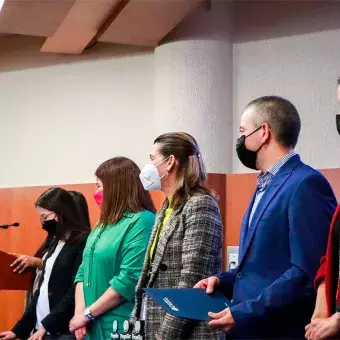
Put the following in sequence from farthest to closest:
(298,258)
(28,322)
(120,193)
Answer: (28,322) → (120,193) → (298,258)

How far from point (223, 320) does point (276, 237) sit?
1.09 ft

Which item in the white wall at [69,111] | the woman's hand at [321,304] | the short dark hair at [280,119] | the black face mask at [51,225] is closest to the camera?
the woman's hand at [321,304]

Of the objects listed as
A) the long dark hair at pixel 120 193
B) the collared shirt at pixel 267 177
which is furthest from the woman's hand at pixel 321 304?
the long dark hair at pixel 120 193

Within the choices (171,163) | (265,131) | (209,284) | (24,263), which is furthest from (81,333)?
(265,131)

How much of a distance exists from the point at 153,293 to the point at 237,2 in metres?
3.33

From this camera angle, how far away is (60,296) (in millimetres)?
3887

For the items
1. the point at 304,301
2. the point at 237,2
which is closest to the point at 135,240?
the point at 304,301

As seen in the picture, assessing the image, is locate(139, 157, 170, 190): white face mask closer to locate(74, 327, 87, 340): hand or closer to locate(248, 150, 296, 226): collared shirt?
locate(248, 150, 296, 226): collared shirt

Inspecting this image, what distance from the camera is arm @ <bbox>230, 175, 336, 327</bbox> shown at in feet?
7.77

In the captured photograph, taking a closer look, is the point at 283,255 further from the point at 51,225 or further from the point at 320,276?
the point at 51,225

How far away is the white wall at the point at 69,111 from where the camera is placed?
5641 millimetres

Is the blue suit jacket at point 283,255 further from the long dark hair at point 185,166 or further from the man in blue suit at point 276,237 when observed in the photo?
the long dark hair at point 185,166

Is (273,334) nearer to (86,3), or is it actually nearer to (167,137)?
(167,137)

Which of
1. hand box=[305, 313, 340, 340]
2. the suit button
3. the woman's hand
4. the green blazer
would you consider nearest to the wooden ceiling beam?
the green blazer
